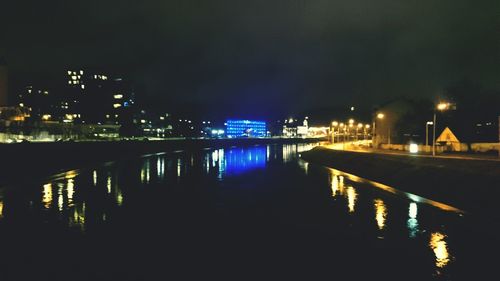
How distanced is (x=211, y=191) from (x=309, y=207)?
32.0 ft

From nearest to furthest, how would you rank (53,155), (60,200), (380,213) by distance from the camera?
(380,213) < (60,200) < (53,155)

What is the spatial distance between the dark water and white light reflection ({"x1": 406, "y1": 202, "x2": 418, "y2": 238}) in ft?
0.17

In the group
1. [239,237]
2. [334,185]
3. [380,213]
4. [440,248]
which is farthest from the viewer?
[334,185]

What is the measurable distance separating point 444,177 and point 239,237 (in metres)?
19.7

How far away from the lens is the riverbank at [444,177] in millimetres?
24678

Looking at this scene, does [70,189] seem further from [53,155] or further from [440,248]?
[440,248]

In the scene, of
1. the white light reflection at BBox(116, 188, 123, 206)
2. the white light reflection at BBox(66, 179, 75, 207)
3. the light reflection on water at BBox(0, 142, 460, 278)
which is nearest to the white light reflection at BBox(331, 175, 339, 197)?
the light reflection on water at BBox(0, 142, 460, 278)

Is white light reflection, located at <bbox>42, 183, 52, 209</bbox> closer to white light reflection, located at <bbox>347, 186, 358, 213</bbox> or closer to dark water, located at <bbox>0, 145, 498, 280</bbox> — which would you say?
dark water, located at <bbox>0, 145, 498, 280</bbox>

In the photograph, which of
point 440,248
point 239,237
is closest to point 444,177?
point 440,248

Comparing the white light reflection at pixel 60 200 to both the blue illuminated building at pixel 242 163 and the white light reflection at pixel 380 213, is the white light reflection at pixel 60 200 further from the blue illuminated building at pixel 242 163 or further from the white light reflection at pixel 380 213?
the blue illuminated building at pixel 242 163

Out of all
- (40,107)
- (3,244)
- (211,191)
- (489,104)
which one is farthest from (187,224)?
(40,107)

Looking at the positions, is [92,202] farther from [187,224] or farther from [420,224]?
[420,224]

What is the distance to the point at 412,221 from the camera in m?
20.2

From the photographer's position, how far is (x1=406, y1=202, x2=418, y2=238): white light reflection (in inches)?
704
